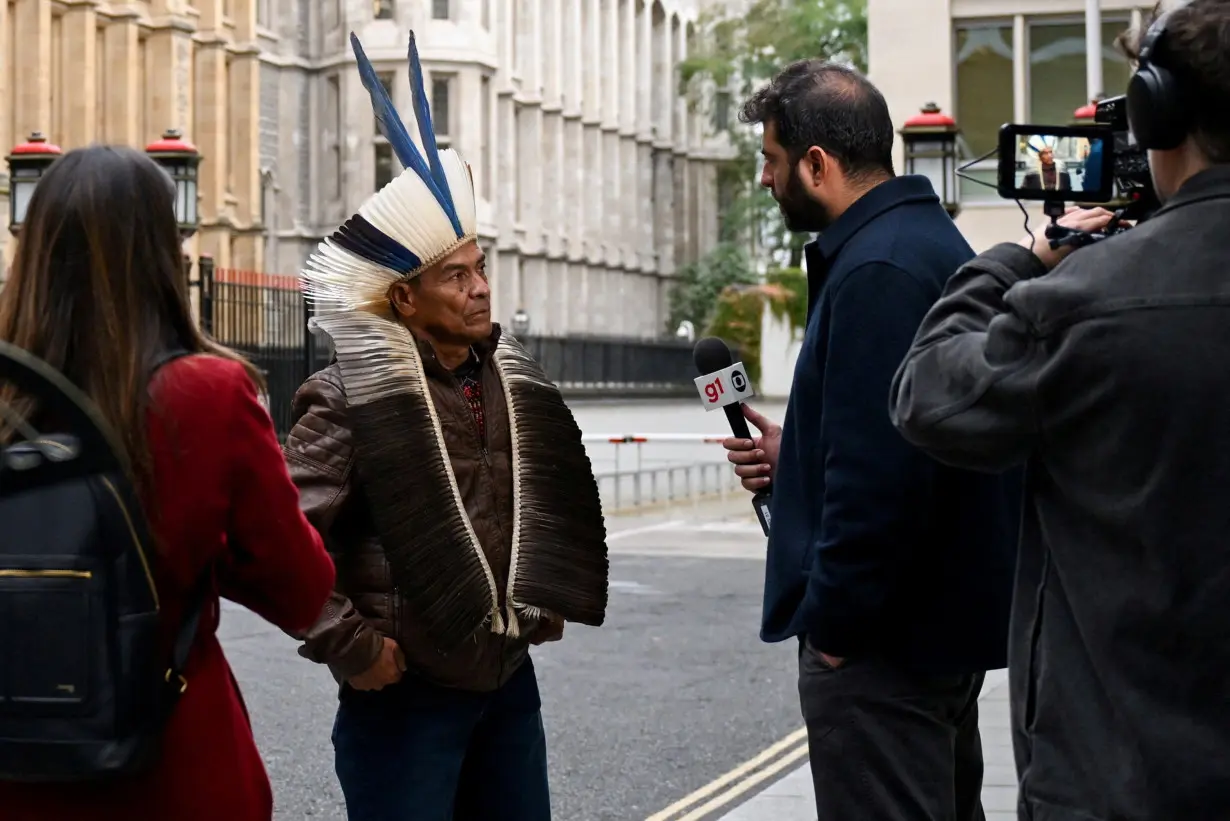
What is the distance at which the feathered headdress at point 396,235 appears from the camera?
424 centimetres

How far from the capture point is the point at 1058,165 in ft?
9.89

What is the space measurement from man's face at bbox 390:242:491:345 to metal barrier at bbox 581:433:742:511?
20236 millimetres

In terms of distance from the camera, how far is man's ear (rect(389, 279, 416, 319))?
14.1 ft

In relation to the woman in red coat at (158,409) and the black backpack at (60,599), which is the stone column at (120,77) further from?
the black backpack at (60,599)

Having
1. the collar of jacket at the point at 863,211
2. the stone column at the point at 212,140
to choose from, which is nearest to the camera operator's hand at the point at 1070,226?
the collar of jacket at the point at 863,211

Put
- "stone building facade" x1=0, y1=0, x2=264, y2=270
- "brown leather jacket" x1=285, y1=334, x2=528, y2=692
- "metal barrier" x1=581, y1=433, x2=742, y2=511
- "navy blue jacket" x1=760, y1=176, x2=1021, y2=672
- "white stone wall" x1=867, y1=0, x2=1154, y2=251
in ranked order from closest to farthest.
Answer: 1. "navy blue jacket" x1=760, y1=176, x2=1021, y2=672
2. "brown leather jacket" x1=285, y1=334, x2=528, y2=692
3. "metal barrier" x1=581, y1=433, x2=742, y2=511
4. "white stone wall" x1=867, y1=0, x2=1154, y2=251
5. "stone building facade" x1=0, y1=0, x2=264, y2=270

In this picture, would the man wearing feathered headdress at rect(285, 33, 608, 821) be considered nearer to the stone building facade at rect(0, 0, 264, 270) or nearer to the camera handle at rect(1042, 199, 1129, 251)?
the camera handle at rect(1042, 199, 1129, 251)

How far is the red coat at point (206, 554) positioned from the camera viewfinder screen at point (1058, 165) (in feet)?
3.81

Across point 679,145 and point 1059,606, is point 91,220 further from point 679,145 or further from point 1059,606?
point 679,145

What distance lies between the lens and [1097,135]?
9.69 feet

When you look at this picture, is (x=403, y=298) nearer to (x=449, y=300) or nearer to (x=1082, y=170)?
(x=449, y=300)

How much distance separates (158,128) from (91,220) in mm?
36926

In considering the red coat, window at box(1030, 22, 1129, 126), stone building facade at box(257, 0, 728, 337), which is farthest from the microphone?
stone building facade at box(257, 0, 728, 337)

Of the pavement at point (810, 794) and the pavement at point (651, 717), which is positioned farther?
the pavement at point (651, 717)
